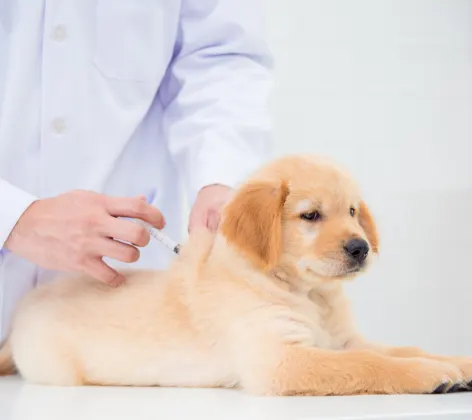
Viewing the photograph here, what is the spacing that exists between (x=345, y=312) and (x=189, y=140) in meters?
0.35

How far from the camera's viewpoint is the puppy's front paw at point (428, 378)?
2.14 feet

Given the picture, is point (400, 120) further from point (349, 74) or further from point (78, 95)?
point (78, 95)

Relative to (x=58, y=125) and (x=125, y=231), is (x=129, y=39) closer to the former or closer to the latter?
(x=58, y=125)

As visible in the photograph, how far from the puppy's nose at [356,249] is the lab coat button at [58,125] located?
0.46 metres

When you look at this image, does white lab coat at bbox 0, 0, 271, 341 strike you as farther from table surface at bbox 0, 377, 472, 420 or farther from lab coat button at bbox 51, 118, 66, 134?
table surface at bbox 0, 377, 472, 420

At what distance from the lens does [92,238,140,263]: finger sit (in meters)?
0.82

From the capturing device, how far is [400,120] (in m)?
1.89

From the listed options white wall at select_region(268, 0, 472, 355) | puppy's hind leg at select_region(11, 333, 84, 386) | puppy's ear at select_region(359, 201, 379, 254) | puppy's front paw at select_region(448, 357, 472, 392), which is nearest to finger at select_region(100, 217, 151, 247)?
puppy's hind leg at select_region(11, 333, 84, 386)

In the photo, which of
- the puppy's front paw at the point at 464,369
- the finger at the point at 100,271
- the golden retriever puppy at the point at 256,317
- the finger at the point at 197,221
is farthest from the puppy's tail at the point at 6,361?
the puppy's front paw at the point at 464,369

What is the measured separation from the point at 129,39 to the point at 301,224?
1.51 ft

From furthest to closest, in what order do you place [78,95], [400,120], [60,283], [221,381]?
[400,120]
[78,95]
[60,283]
[221,381]

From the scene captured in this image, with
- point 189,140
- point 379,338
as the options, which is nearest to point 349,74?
point 379,338

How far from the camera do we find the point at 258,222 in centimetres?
76

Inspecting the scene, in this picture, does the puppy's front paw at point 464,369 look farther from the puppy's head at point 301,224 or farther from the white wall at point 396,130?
the white wall at point 396,130
